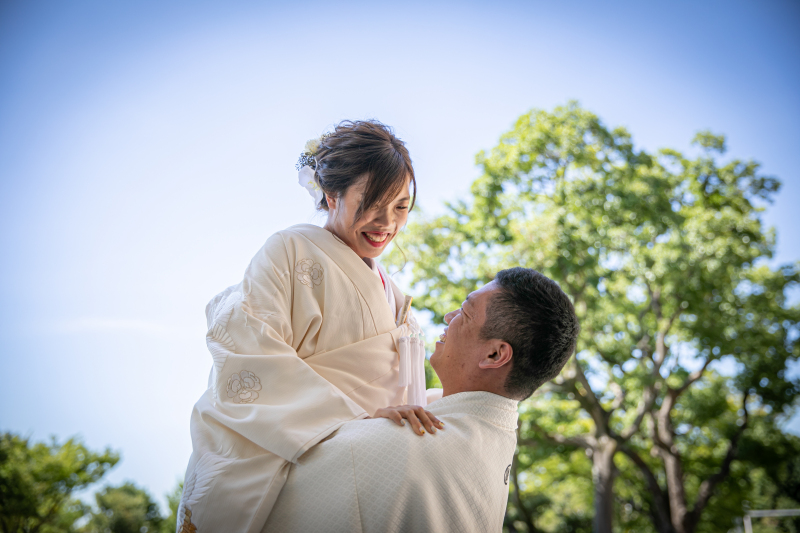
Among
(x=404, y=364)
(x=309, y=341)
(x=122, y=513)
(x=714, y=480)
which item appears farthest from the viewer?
(x=714, y=480)

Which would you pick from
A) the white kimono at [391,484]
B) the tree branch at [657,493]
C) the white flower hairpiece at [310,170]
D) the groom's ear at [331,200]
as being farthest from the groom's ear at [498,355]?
the tree branch at [657,493]

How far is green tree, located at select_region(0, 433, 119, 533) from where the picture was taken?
6.91m

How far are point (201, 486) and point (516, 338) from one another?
0.94 metres

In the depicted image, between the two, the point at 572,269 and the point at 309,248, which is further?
the point at 572,269

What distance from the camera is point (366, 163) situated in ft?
6.20

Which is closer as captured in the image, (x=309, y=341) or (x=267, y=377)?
(x=267, y=377)

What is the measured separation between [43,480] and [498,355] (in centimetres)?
781

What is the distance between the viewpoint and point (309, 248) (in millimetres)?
1825

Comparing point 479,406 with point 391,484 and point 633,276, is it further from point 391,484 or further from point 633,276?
point 633,276

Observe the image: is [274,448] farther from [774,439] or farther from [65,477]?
[774,439]

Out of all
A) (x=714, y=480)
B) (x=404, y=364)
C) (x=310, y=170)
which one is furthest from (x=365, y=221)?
(x=714, y=480)

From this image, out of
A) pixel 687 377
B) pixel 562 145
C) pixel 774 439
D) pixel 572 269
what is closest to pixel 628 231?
pixel 572 269

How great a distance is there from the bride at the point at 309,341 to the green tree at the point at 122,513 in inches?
343

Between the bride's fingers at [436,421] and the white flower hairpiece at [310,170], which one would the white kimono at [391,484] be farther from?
the white flower hairpiece at [310,170]
